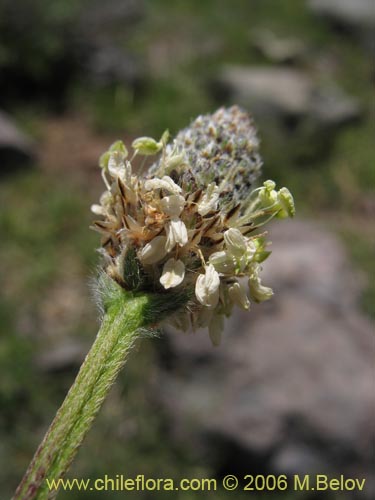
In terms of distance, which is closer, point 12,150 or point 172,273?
point 172,273

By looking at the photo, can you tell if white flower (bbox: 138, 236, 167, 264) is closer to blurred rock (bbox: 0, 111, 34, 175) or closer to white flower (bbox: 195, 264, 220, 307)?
white flower (bbox: 195, 264, 220, 307)

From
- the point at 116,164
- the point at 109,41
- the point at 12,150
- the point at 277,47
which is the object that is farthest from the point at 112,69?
the point at 116,164

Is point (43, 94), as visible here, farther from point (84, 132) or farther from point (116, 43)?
point (116, 43)

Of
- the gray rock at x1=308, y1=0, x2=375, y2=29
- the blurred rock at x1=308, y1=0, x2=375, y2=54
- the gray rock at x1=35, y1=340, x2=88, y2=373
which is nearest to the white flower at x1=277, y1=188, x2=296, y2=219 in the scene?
the gray rock at x1=35, y1=340, x2=88, y2=373

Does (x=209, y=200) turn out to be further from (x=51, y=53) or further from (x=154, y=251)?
(x=51, y=53)

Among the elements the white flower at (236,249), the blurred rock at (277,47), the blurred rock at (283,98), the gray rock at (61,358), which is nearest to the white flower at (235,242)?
the white flower at (236,249)

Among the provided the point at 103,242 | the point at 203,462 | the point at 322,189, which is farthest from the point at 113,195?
the point at 322,189
